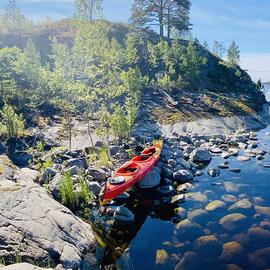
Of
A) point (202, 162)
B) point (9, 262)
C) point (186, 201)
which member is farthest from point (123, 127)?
point (9, 262)

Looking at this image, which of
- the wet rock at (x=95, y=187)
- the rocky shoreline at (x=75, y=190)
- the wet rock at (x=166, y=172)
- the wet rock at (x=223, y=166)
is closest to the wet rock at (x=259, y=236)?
the rocky shoreline at (x=75, y=190)

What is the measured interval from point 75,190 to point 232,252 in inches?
284

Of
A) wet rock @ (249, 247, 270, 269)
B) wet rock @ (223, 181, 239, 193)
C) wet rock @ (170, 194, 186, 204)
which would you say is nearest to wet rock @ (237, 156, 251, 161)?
wet rock @ (223, 181, 239, 193)

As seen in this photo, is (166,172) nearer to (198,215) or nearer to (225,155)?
(198,215)

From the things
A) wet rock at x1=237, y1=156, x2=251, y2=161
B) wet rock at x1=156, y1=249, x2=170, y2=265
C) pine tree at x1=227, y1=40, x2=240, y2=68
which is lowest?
wet rock at x1=156, y1=249, x2=170, y2=265

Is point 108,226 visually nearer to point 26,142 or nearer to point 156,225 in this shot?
point 156,225

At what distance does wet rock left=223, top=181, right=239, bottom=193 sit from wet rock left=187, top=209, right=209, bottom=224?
3021 mm

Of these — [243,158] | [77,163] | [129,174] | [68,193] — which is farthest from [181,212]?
[243,158]

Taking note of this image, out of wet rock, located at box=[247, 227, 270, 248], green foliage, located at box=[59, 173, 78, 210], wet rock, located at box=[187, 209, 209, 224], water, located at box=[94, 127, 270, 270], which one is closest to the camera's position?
water, located at box=[94, 127, 270, 270]

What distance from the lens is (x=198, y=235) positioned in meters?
12.2

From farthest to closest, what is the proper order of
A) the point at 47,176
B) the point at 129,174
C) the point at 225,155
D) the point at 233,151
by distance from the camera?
the point at 233,151
the point at 225,155
the point at 129,174
the point at 47,176

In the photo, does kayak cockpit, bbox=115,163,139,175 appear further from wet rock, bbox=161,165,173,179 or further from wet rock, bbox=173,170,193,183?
wet rock, bbox=173,170,193,183

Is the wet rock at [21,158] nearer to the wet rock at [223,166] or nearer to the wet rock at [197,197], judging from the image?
the wet rock at [197,197]

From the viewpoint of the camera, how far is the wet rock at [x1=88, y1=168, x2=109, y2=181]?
55.5 feet
